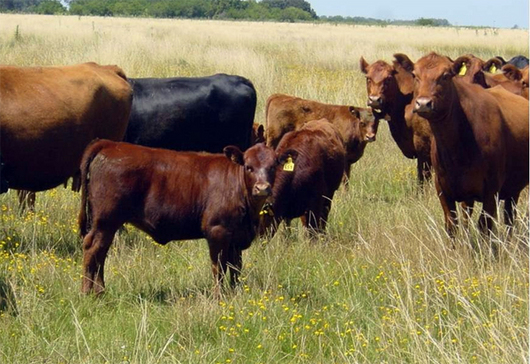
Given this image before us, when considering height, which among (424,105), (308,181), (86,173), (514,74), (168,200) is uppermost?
(424,105)

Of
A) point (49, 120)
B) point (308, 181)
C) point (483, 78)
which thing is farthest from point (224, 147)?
point (483, 78)

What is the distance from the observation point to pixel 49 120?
7777mm

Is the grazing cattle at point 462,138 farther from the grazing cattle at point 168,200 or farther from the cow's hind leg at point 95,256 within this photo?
the cow's hind leg at point 95,256

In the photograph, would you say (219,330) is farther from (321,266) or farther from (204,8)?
(204,8)

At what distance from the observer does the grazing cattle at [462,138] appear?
745 cm

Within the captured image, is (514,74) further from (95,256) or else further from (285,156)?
(95,256)

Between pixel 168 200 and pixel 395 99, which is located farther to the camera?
pixel 395 99

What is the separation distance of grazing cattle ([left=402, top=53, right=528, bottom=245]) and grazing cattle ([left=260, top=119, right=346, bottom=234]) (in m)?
1.03

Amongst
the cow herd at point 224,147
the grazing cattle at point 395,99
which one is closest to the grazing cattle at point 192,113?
the cow herd at point 224,147

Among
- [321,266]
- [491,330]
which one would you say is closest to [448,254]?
[321,266]

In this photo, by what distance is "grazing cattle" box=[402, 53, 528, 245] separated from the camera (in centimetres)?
745

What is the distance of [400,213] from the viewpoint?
8.31 meters

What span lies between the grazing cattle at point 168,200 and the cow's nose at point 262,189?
87mm

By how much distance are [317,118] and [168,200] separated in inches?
184
